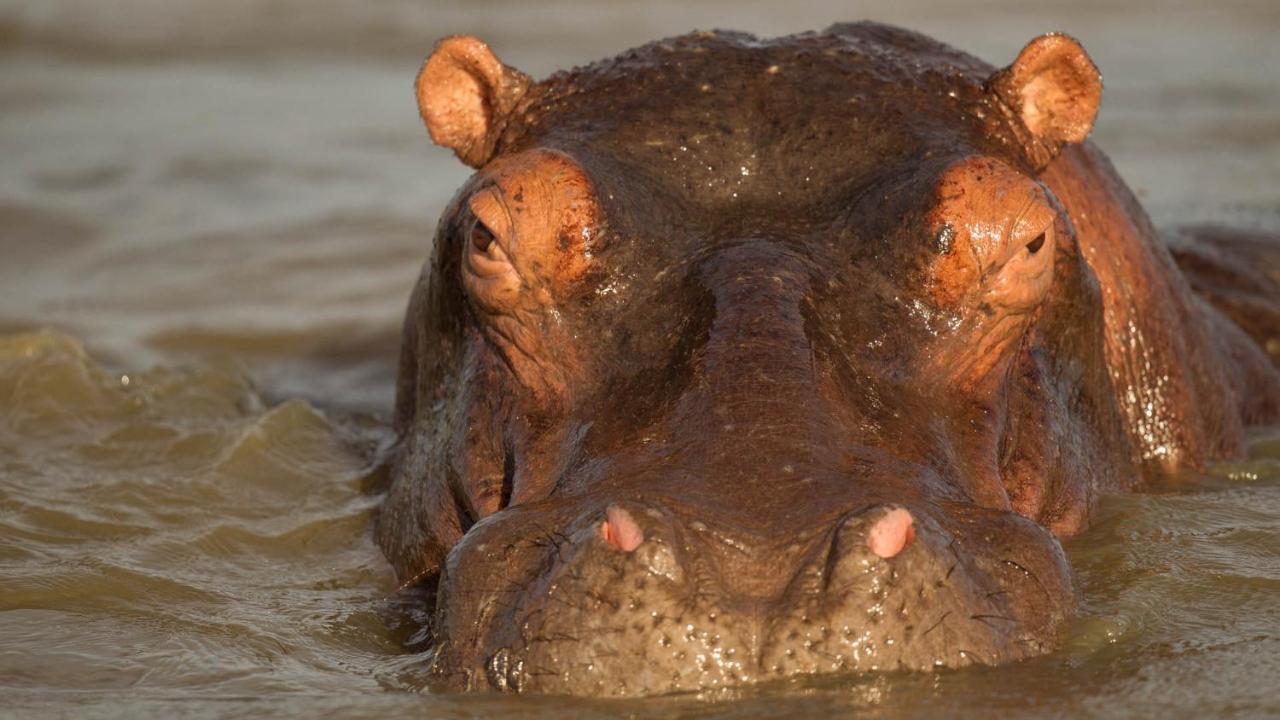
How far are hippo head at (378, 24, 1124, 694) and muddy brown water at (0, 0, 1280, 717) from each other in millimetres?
147

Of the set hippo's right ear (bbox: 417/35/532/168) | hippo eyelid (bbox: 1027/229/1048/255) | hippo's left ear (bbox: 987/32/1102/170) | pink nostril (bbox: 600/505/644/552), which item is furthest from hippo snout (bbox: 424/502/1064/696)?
hippo's right ear (bbox: 417/35/532/168)

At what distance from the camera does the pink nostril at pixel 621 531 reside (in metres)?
Result: 3.98

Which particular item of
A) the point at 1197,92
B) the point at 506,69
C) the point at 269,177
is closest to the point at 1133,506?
the point at 506,69

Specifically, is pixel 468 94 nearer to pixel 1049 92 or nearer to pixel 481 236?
pixel 481 236

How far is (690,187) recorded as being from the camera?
213 inches

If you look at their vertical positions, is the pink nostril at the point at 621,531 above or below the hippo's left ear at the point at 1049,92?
below

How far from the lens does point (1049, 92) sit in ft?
19.6

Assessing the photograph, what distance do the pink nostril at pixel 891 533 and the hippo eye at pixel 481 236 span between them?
1633 millimetres

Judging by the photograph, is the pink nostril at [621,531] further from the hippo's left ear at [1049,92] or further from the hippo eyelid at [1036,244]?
the hippo's left ear at [1049,92]

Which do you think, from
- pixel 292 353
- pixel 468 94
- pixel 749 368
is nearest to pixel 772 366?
pixel 749 368

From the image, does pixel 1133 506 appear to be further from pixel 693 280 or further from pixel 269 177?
pixel 269 177

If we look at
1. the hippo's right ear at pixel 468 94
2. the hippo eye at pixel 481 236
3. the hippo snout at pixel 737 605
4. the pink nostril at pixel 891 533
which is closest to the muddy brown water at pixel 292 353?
the hippo snout at pixel 737 605

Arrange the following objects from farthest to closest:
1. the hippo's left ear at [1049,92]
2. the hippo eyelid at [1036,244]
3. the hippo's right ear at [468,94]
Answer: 1. the hippo's right ear at [468,94]
2. the hippo's left ear at [1049,92]
3. the hippo eyelid at [1036,244]

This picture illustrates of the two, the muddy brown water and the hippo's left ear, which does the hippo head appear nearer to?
the hippo's left ear
